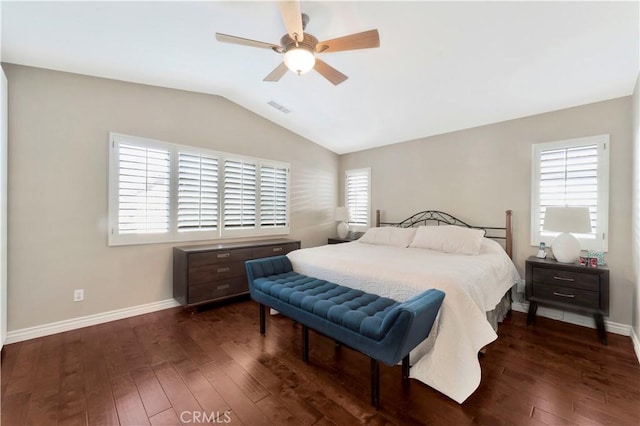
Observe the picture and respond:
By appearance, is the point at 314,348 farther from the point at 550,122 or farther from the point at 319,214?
the point at 550,122

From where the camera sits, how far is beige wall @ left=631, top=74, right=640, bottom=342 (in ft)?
8.13

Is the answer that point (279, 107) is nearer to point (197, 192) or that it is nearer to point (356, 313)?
point (197, 192)

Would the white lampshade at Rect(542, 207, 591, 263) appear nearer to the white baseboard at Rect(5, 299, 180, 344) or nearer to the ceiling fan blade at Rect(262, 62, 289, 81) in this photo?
the ceiling fan blade at Rect(262, 62, 289, 81)

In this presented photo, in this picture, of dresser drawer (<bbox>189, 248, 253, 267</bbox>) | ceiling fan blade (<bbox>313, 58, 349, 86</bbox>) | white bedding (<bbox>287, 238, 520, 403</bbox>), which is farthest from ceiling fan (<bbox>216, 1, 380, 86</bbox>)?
dresser drawer (<bbox>189, 248, 253, 267</bbox>)

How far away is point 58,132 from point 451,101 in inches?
172

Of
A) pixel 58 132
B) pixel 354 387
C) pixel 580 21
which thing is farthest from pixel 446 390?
pixel 58 132

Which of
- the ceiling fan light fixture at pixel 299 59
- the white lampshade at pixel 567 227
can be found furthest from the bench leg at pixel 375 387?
the white lampshade at pixel 567 227

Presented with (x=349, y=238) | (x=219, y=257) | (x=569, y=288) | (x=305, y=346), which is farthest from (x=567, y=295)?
(x=219, y=257)

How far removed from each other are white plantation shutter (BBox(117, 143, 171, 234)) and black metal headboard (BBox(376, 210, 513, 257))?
3.41m

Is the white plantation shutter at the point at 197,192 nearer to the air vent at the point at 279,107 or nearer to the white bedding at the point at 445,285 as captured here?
the air vent at the point at 279,107

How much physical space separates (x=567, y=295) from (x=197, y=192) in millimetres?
4485

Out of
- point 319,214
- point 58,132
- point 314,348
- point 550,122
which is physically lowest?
point 314,348

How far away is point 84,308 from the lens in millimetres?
2949

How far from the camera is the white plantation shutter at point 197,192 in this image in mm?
3574
